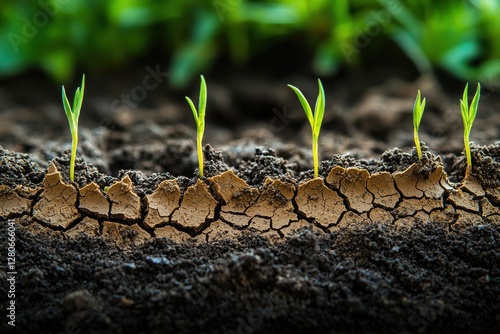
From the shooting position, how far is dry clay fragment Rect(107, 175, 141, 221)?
1.50 meters

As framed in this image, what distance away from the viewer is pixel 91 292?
1296 mm

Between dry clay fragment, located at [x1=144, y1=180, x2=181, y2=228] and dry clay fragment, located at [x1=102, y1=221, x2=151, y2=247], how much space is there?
4 centimetres

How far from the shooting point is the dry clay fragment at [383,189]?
1531 millimetres

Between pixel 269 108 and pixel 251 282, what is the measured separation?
6.12 ft

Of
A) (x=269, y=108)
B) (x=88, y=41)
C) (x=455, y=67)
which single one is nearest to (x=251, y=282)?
(x=269, y=108)

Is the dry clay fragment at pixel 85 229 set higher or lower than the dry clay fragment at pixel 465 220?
lower

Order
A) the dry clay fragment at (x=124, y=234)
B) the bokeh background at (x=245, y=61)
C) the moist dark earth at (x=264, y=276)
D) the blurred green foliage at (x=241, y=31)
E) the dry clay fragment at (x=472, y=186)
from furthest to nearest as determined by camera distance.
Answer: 1. the blurred green foliage at (x=241, y=31)
2. the bokeh background at (x=245, y=61)
3. the dry clay fragment at (x=472, y=186)
4. the dry clay fragment at (x=124, y=234)
5. the moist dark earth at (x=264, y=276)

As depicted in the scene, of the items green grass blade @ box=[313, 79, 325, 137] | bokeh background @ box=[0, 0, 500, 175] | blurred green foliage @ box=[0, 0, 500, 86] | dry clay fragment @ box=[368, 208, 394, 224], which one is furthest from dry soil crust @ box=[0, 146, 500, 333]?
blurred green foliage @ box=[0, 0, 500, 86]

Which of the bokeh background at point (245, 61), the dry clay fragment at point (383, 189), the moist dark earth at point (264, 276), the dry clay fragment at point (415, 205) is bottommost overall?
the moist dark earth at point (264, 276)

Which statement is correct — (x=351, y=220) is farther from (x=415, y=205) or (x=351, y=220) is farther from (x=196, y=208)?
(x=196, y=208)

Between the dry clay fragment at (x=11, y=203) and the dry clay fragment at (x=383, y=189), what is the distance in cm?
102

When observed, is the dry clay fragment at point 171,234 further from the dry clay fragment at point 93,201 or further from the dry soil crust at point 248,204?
the dry clay fragment at point 93,201

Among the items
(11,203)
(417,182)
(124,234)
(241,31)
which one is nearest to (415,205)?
(417,182)

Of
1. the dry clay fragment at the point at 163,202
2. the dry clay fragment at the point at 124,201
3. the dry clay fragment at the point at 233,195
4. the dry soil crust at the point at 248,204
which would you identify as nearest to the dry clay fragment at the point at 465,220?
the dry soil crust at the point at 248,204
